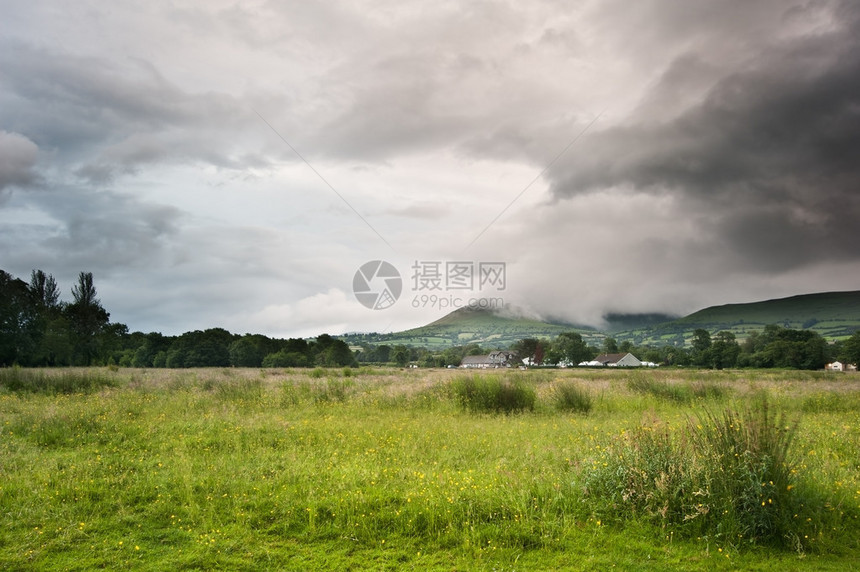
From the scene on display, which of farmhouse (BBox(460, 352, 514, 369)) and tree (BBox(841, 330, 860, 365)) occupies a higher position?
tree (BBox(841, 330, 860, 365))

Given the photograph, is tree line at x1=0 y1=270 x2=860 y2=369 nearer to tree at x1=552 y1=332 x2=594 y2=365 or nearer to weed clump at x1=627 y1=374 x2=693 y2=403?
tree at x1=552 y1=332 x2=594 y2=365

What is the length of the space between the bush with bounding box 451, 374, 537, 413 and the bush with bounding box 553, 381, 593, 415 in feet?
3.14

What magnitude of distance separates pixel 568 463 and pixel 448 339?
176449 mm

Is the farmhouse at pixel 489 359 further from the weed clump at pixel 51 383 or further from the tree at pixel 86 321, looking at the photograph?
the weed clump at pixel 51 383

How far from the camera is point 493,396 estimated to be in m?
18.6

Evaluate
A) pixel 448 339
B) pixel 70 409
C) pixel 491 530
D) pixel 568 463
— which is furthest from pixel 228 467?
pixel 448 339

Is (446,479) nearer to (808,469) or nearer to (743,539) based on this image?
(743,539)

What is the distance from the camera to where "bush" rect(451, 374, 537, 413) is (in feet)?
59.5

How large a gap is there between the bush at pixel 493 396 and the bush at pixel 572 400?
96 cm

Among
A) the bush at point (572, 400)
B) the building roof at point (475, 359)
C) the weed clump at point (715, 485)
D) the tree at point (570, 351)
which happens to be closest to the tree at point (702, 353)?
the tree at point (570, 351)

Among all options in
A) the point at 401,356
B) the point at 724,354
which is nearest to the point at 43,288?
the point at 401,356

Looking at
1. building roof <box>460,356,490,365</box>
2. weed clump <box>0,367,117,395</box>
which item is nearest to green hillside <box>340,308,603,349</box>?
building roof <box>460,356,490,365</box>

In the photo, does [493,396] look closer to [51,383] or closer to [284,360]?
[51,383]

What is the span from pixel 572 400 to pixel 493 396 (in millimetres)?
2979
